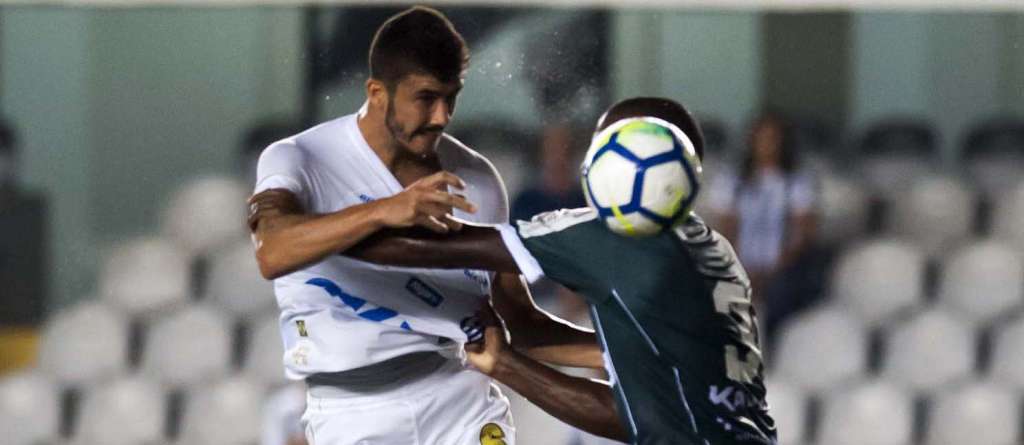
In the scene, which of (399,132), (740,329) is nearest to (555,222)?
(740,329)

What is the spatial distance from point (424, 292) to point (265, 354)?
12.6 feet

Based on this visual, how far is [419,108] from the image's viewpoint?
149 inches

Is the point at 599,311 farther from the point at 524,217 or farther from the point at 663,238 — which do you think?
the point at 524,217

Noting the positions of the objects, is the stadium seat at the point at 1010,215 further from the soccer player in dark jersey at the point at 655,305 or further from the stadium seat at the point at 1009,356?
the soccer player in dark jersey at the point at 655,305

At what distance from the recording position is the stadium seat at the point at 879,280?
7.62 metres

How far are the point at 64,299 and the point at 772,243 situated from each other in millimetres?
2944

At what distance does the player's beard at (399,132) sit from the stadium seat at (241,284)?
3.98m

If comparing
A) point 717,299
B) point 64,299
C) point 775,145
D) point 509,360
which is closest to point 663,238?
point 717,299

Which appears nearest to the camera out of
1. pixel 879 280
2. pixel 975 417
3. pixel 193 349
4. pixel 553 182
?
pixel 553 182

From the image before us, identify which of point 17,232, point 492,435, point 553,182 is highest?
point 492,435

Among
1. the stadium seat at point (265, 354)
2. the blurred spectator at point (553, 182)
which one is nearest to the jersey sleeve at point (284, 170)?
the blurred spectator at point (553, 182)

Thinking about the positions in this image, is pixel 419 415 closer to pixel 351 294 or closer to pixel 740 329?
pixel 351 294

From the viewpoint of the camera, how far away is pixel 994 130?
753 cm

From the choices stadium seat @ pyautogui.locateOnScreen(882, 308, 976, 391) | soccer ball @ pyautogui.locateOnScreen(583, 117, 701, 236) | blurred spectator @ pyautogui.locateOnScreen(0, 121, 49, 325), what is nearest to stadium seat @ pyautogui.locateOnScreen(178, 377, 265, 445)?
blurred spectator @ pyautogui.locateOnScreen(0, 121, 49, 325)
